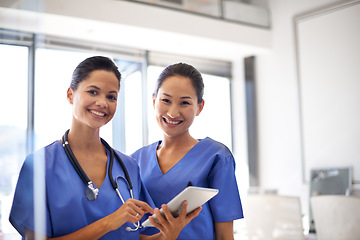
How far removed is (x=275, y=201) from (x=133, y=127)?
2189 mm

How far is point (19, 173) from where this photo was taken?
103cm

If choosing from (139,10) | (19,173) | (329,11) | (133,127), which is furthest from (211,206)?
(329,11)

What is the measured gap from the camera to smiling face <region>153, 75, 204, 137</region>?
1465 millimetres

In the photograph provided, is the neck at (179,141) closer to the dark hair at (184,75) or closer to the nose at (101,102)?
the dark hair at (184,75)

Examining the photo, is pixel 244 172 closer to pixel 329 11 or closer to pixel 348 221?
pixel 329 11

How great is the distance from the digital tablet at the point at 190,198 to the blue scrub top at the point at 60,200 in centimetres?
14

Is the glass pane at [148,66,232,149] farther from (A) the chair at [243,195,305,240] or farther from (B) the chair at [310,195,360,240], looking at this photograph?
(B) the chair at [310,195,360,240]

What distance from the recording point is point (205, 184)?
143 centimetres

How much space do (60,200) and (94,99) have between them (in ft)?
0.97

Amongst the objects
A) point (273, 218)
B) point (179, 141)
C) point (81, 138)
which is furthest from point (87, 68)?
point (273, 218)

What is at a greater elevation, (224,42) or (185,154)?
(224,42)

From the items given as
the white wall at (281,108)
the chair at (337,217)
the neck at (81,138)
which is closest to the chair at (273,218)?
the chair at (337,217)

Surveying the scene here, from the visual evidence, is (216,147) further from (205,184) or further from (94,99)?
(94,99)

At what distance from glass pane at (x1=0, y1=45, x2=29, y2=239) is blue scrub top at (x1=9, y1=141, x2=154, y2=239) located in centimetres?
4
